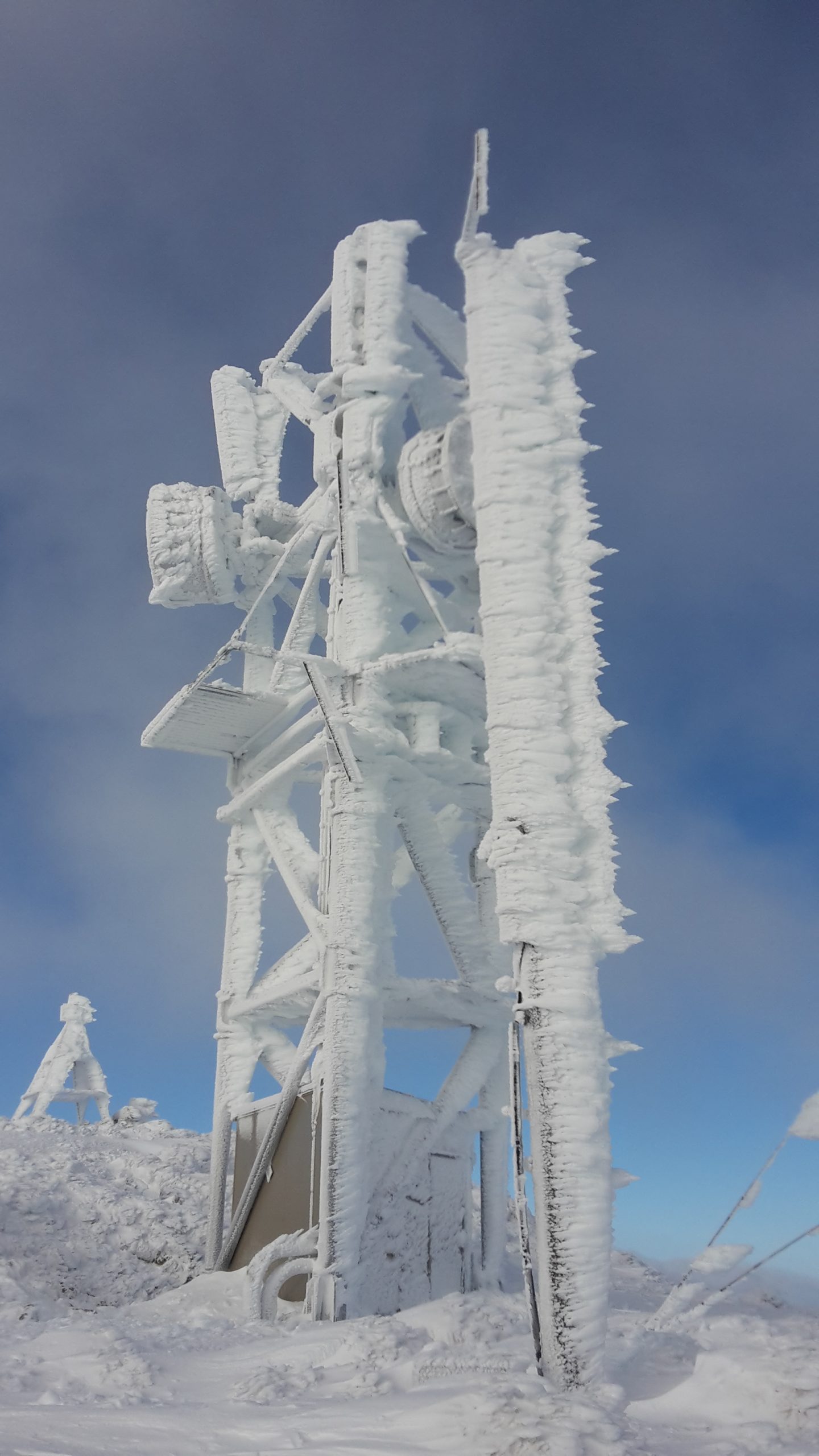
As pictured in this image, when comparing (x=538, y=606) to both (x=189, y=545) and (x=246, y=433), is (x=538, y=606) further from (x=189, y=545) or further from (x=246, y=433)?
(x=246, y=433)

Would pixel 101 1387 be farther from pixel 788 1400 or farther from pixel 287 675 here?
pixel 287 675

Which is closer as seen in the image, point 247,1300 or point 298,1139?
point 247,1300

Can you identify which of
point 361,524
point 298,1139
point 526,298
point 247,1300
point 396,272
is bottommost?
point 247,1300

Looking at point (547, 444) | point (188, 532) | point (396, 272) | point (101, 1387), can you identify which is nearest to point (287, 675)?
point (188, 532)

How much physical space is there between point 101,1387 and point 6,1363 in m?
0.95

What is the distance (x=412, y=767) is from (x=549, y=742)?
575 centimetres

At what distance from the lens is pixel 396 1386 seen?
5996 mm

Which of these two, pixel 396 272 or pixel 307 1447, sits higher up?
pixel 396 272

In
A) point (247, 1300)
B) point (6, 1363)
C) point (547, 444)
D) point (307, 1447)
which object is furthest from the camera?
point (247, 1300)

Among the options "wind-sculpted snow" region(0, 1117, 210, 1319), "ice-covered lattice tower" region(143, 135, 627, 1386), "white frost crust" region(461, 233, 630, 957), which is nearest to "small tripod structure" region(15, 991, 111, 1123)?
"wind-sculpted snow" region(0, 1117, 210, 1319)

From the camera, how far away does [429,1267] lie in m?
11.8

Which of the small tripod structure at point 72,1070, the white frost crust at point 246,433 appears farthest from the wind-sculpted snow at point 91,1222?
the white frost crust at point 246,433

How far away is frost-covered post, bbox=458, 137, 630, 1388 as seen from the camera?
6.01m

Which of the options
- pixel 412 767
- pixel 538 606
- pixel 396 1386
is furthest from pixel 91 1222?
pixel 538 606
